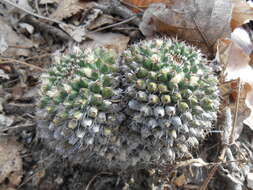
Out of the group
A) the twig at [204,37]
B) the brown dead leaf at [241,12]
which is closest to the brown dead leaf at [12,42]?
the twig at [204,37]

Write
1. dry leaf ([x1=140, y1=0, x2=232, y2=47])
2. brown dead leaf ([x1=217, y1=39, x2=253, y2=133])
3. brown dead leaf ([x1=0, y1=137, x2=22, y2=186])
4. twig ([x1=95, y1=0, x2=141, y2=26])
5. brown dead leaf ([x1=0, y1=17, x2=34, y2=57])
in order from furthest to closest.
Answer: twig ([x1=95, y1=0, x2=141, y2=26]) → brown dead leaf ([x1=0, y1=17, x2=34, y2=57]) → dry leaf ([x1=140, y1=0, x2=232, y2=47]) → brown dead leaf ([x1=217, y1=39, x2=253, y2=133]) → brown dead leaf ([x1=0, y1=137, x2=22, y2=186])

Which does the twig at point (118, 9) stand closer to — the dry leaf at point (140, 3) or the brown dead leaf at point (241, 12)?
the dry leaf at point (140, 3)

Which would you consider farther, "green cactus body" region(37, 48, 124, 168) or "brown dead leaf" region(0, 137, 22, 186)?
"brown dead leaf" region(0, 137, 22, 186)

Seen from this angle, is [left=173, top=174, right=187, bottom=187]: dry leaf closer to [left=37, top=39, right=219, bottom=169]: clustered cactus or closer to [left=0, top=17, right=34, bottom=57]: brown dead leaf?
[left=37, top=39, right=219, bottom=169]: clustered cactus

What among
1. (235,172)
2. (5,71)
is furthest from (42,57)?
(235,172)

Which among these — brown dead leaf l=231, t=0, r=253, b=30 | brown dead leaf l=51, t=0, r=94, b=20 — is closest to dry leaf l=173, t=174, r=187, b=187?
brown dead leaf l=231, t=0, r=253, b=30

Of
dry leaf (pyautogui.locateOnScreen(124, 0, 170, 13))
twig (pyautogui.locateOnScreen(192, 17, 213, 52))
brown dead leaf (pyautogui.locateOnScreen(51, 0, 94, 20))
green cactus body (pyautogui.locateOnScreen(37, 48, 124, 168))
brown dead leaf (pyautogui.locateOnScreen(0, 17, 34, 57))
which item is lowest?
green cactus body (pyautogui.locateOnScreen(37, 48, 124, 168))

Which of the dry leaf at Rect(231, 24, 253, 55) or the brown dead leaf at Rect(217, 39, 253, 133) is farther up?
the dry leaf at Rect(231, 24, 253, 55)
